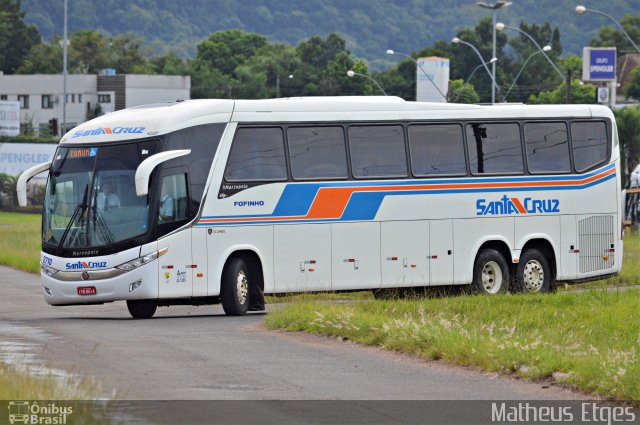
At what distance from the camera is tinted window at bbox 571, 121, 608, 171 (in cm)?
2814

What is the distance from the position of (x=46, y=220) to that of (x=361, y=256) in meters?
5.28

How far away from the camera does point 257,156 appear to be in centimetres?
2438

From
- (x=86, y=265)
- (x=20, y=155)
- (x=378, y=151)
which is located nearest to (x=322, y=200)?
(x=378, y=151)

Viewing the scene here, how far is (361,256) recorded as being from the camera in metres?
25.3

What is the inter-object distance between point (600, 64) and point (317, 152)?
76.5 m

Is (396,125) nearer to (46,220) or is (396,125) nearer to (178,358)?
(46,220)

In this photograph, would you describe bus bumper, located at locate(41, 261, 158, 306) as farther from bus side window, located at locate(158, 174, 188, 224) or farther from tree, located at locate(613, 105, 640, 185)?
tree, located at locate(613, 105, 640, 185)

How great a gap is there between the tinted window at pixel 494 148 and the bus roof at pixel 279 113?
0.73ft

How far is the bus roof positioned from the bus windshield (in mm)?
282

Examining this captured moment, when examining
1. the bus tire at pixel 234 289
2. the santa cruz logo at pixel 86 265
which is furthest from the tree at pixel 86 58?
the santa cruz logo at pixel 86 265

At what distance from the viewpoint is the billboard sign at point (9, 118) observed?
11588 cm

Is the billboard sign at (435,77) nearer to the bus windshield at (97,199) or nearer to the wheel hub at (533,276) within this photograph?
the wheel hub at (533,276)

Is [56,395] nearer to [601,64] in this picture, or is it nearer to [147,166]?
[147,166]

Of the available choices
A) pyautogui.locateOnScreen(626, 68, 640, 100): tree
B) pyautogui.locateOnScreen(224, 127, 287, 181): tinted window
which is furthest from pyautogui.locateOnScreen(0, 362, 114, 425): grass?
pyautogui.locateOnScreen(626, 68, 640, 100): tree
